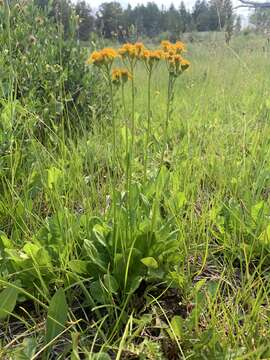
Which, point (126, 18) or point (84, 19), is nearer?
point (84, 19)

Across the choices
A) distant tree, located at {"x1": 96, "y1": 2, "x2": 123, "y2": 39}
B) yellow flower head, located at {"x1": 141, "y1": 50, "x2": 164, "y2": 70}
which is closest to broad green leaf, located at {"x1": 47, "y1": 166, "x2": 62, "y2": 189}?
yellow flower head, located at {"x1": 141, "y1": 50, "x2": 164, "y2": 70}

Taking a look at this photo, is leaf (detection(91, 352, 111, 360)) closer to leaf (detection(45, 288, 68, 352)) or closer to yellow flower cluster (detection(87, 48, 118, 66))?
leaf (detection(45, 288, 68, 352))

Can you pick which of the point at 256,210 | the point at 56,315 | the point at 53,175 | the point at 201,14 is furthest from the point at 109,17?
the point at 56,315

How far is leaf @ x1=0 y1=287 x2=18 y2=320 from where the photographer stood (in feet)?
3.21

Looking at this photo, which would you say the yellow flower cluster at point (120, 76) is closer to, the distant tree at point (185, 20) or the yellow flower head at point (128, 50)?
the yellow flower head at point (128, 50)

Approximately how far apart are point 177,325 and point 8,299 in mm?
409

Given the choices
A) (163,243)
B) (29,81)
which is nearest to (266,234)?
(163,243)

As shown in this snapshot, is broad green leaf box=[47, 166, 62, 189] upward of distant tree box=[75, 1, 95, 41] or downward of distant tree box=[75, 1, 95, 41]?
downward

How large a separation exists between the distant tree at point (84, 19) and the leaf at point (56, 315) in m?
1.59

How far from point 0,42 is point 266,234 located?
1.48 m

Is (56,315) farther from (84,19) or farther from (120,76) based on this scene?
(84,19)

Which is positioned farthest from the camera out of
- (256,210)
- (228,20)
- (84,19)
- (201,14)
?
(201,14)

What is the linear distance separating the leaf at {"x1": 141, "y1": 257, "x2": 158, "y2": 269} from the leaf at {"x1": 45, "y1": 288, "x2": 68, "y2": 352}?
0.70ft

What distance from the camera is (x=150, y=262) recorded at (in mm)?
1023
